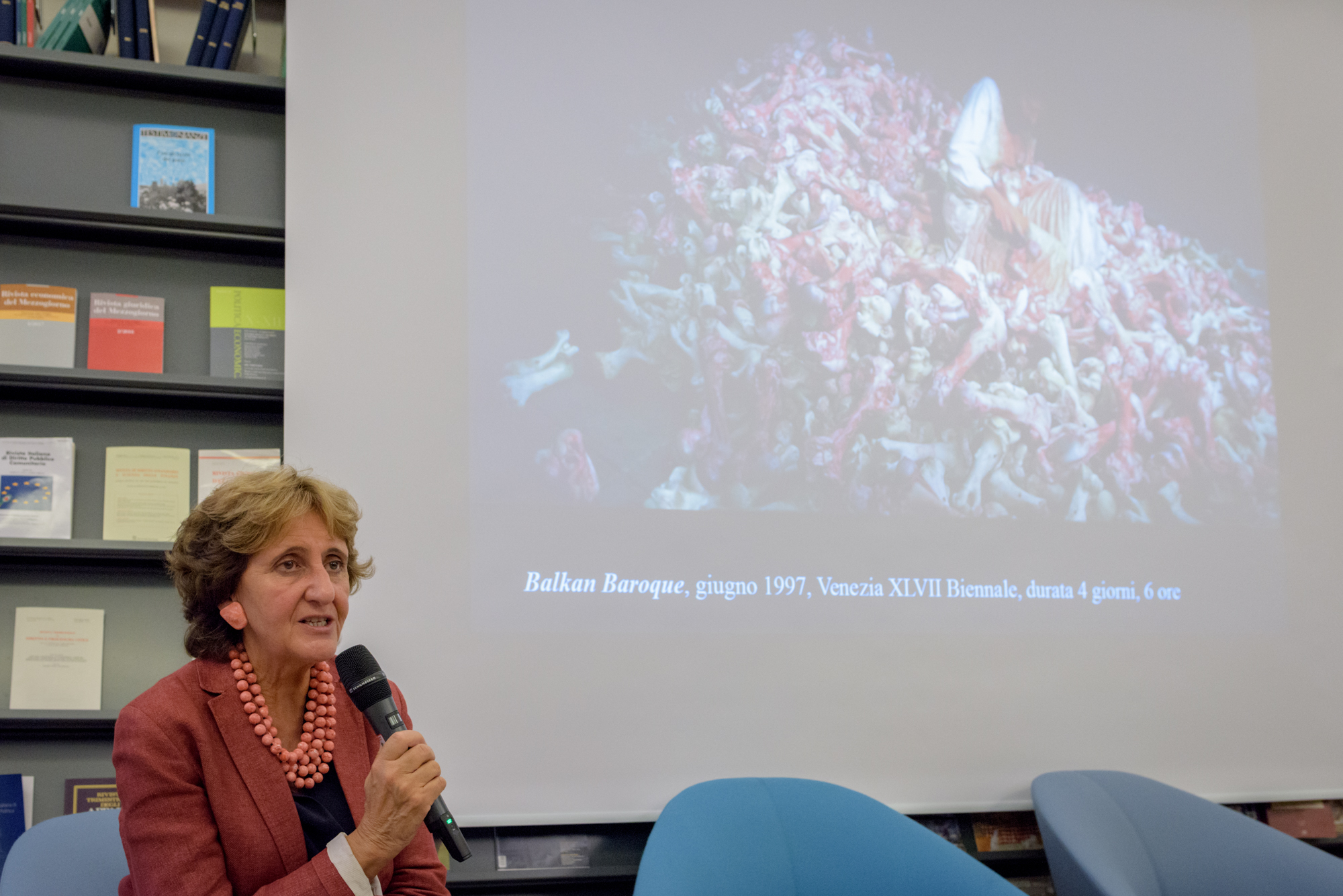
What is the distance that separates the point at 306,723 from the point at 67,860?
1.74 feet

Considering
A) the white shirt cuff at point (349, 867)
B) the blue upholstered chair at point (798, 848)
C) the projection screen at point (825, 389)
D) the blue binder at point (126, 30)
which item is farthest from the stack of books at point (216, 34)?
the blue upholstered chair at point (798, 848)

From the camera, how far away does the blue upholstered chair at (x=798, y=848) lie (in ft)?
6.33

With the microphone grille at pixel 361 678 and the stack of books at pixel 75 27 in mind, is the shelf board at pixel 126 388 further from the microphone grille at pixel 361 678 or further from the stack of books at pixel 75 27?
the microphone grille at pixel 361 678

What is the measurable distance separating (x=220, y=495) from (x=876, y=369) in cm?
170

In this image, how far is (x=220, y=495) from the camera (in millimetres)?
1535

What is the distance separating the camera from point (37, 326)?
2.39 metres

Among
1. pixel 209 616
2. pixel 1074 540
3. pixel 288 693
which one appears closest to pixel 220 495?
pixel 209 616

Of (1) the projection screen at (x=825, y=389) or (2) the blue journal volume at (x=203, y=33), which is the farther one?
(2) the blue journal volume at (x=203, y=33)

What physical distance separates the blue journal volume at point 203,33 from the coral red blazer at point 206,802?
1746mm

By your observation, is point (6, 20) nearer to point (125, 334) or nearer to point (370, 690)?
point (125, 334)

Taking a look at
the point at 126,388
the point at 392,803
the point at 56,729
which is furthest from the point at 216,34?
the point at 392,803

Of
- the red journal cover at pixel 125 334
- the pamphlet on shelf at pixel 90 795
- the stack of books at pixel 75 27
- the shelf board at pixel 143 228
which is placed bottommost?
the pamphlet on shelf at pixel 90 795

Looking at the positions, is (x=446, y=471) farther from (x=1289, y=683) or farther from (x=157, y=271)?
(x=1289, y=683)

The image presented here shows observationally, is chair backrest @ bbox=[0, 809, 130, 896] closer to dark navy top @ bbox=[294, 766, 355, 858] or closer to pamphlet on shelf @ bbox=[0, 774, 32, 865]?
dark navy top @ bbox=[294, 766, 355, 858]
